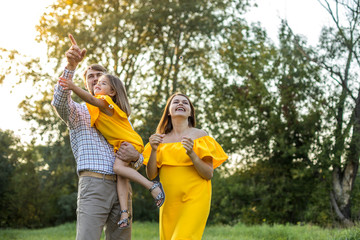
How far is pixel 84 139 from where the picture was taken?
10.9 ft

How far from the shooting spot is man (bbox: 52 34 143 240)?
3.10 metres

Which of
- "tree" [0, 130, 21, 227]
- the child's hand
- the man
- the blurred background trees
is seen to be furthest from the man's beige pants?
"tree" [0, 130, 21, 227]

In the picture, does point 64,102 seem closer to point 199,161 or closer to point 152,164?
point 152,164

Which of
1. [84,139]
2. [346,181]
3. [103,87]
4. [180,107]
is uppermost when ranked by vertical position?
[103,87]

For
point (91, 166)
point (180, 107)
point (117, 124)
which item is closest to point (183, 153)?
point (180, 107)

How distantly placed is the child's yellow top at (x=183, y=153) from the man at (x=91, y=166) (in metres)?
0.45

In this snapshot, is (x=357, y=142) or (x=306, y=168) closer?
(x=357, y=142)

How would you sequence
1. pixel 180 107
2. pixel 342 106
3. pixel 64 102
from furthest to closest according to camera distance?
1. pixel 342 106
2. pixel 180 107
3. pixel 64 102

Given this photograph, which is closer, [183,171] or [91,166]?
[91,166]

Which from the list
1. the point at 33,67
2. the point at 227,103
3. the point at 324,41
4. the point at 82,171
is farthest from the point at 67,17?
the point at 82,171

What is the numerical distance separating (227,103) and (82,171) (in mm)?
11543

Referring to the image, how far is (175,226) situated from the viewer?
372 centimetres

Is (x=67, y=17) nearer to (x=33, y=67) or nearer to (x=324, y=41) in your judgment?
(x=33, y=67)

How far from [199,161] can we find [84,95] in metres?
1.27
